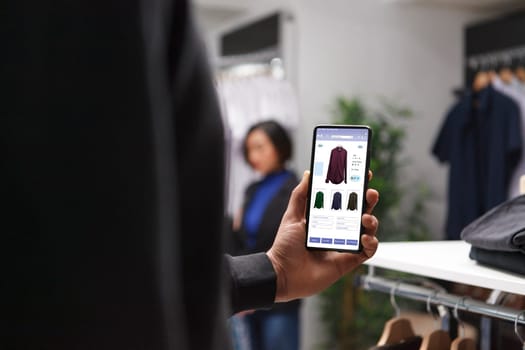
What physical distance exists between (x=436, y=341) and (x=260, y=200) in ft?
6.65

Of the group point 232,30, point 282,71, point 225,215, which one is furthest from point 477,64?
point 225,215

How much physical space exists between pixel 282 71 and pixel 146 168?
3.73 m

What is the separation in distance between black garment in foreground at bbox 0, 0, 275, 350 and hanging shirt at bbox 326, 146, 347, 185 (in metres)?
0.75

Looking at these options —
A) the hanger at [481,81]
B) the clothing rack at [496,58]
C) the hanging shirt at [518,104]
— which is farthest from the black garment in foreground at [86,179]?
the clothing rack at [496,58]

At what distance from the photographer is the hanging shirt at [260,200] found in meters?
3.31

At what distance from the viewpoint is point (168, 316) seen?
0.42 meters

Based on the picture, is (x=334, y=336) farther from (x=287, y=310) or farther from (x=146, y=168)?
(x=146, y=168)

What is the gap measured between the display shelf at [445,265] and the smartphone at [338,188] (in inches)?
7.2

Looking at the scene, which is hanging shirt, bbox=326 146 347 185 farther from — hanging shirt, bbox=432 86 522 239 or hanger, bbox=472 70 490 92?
hanger, bbox=472 70 490 92

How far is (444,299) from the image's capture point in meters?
1.40

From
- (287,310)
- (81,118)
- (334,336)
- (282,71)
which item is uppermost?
(282,71)

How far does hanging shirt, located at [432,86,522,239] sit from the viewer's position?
360 centimetres

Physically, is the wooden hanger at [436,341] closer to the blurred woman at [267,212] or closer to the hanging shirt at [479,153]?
the blurred woman at [267,212]

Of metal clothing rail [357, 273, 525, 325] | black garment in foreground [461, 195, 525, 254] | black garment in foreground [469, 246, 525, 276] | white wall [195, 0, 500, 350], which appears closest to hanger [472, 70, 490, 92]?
white wall [195, 0, 500, 350]
